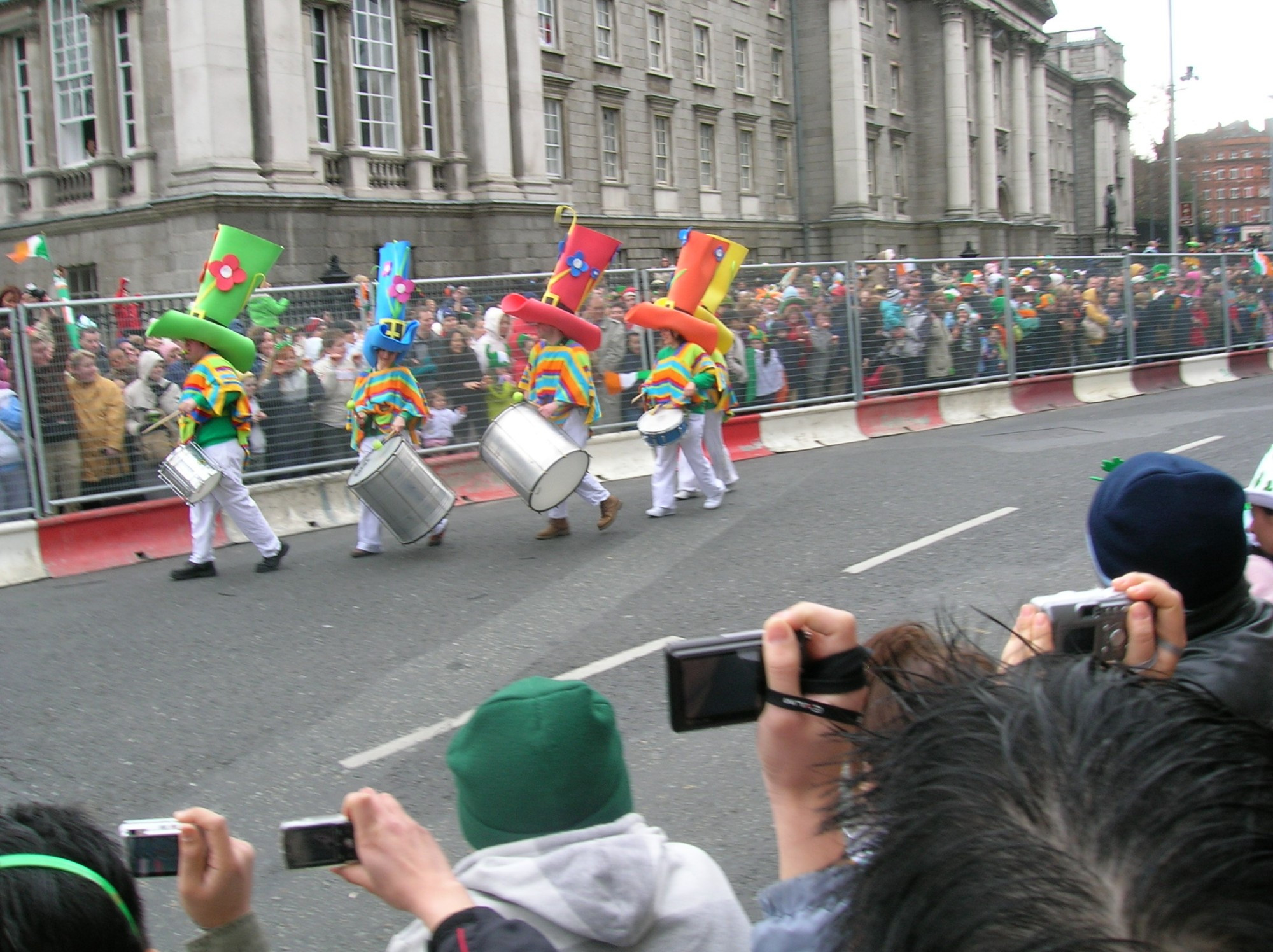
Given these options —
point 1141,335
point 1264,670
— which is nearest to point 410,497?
point 1264,670

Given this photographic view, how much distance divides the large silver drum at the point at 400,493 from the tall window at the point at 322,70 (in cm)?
1891

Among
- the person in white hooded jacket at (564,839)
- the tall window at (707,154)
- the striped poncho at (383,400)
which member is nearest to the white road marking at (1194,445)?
the striped poncho at (383,400)

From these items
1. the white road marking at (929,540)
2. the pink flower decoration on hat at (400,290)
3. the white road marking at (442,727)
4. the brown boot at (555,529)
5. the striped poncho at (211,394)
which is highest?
the pink flower decoration on hat at (400,290)

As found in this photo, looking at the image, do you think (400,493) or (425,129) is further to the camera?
(425,129)

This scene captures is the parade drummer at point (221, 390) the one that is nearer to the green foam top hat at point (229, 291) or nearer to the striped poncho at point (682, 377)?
the green foam top hat at point (229, 291)

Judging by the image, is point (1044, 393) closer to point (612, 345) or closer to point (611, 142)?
point (612, 345)

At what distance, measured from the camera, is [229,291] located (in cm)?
976

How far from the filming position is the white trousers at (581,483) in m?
10.3

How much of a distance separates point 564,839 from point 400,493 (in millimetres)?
7732

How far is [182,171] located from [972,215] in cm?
4200

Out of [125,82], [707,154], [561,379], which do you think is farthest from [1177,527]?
[707,154]

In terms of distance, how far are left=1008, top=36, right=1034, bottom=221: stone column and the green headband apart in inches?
2699

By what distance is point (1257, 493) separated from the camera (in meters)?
3.69

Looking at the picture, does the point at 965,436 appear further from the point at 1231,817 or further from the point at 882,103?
the point at 882,103
